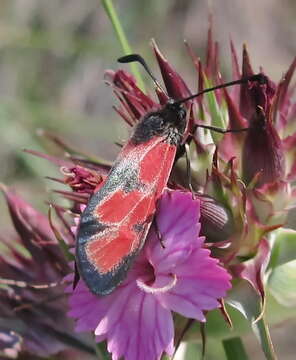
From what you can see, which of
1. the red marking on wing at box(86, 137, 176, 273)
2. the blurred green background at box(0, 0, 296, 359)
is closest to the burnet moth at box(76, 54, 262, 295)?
the red marking on wing at box(86, 137, 176, 273)

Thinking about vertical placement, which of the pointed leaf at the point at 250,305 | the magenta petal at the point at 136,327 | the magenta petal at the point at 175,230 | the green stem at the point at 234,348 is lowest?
the green stem at the point at 234,348

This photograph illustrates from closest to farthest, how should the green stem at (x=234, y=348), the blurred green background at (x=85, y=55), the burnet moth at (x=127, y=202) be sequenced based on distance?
the burnet moth at (x=127, y=202)
the green stem at (x=234, y=348)
the blurred green background at (x=85, y=55)

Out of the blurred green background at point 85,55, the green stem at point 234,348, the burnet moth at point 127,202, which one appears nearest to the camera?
the burnet moth at point 127,202

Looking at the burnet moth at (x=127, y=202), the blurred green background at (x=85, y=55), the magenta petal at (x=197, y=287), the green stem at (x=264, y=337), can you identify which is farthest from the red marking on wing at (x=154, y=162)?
the blurred green background at (x=85, y=55)

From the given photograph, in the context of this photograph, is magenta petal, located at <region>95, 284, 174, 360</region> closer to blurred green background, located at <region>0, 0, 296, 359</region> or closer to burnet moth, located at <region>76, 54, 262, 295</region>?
burnet moth, located at <region>76, 54, 262, 295</region>

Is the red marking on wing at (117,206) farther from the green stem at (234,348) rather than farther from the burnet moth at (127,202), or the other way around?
the green stem at (234,348)

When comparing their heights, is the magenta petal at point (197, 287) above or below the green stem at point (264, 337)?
above

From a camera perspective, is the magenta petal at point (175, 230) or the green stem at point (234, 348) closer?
the magenta petal at point (175, 230)
